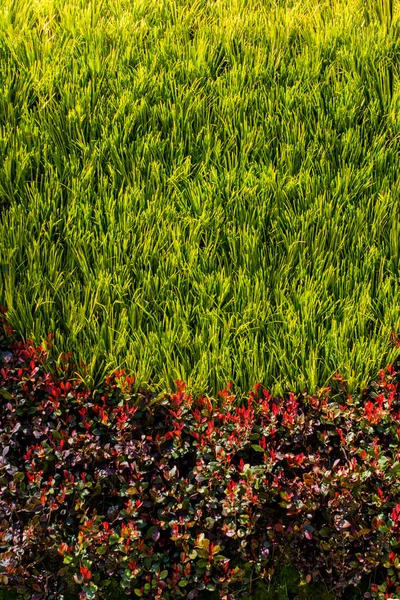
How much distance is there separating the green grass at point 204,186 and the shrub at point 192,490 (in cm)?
18

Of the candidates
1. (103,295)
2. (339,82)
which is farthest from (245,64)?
(103,295)

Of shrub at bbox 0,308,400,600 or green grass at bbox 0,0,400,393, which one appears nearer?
shrub at bbox 0,308,400,600

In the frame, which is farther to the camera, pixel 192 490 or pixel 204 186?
pixel 204 186

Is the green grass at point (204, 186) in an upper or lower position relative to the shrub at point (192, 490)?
upper

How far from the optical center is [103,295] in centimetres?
343

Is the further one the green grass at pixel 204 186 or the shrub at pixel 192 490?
the green grass at pixel 204 186

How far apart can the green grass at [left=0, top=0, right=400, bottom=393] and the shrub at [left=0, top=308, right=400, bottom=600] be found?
18 centimetres

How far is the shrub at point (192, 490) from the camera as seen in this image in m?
2.80

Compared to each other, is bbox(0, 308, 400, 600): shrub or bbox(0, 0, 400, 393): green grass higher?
bbox(0, 0, 400, 393): green grass

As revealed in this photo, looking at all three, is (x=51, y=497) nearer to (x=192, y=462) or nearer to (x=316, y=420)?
(x=192, y=462)

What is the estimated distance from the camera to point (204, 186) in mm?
3803

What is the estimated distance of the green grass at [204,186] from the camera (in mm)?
3303

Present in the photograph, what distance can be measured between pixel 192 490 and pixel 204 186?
1.58 meters

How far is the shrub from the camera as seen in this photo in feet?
9.20
